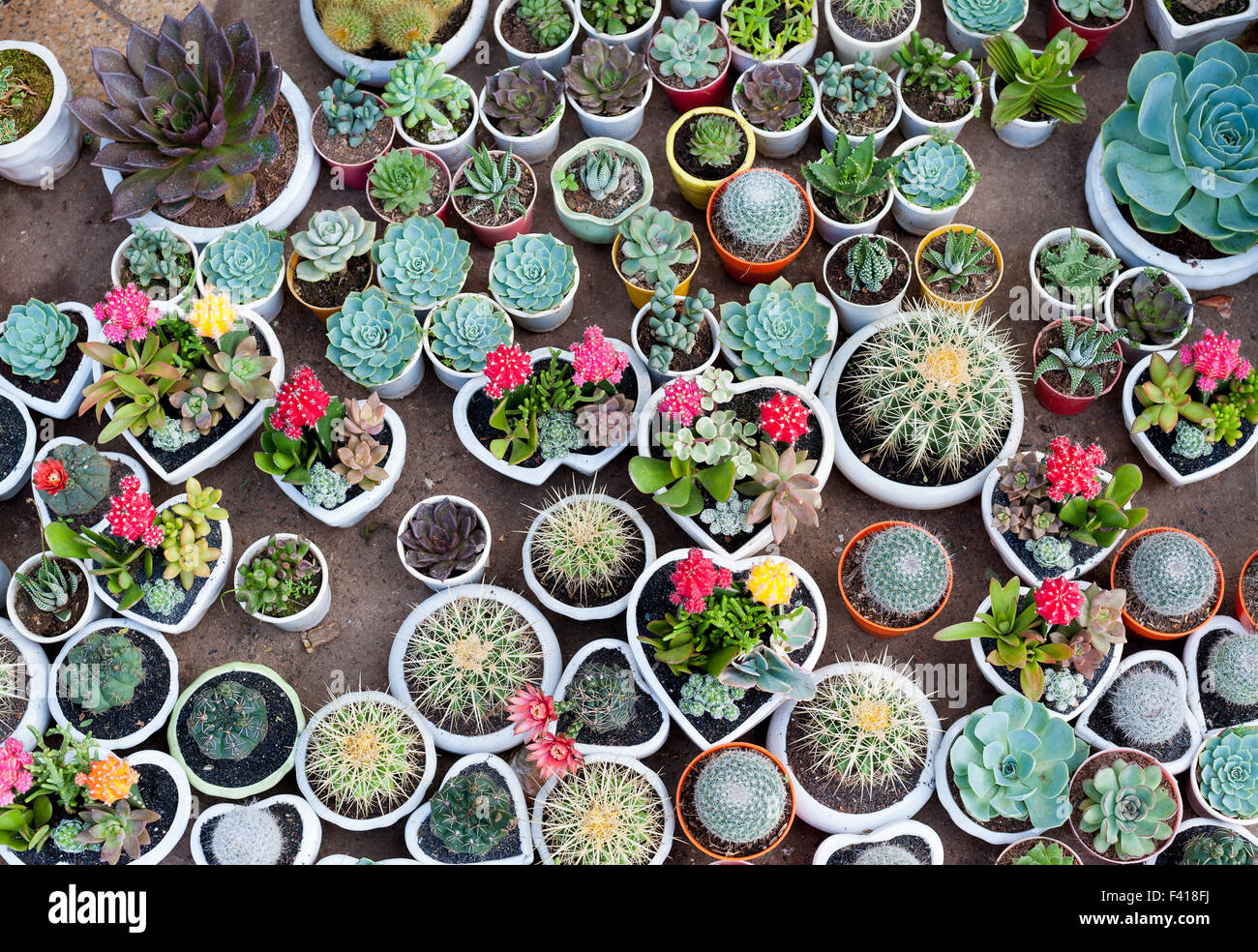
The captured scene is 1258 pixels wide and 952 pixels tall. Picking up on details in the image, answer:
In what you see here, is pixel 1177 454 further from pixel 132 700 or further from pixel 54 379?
pixel 54 379

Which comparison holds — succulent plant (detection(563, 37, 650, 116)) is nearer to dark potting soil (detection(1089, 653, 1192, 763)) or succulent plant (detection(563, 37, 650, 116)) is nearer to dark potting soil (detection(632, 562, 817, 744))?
dark potting soil (detection(632, 562, 817, 744))

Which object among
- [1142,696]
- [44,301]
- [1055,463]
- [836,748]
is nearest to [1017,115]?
[1055,463]

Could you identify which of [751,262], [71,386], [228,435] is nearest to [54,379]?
[71,386]

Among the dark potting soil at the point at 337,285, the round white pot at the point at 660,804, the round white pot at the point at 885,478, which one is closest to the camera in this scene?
the round white pot at the point at 660,804

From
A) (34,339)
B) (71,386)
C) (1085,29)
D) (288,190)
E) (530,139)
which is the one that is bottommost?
(71,386)

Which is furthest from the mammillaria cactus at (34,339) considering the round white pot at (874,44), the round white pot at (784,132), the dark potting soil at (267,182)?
the round white pot at (874,44)

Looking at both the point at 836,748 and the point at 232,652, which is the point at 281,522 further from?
the point at 836,748

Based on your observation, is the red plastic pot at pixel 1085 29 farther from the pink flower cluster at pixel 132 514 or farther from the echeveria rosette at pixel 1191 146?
the pink flower cluster at pixel 132 514
